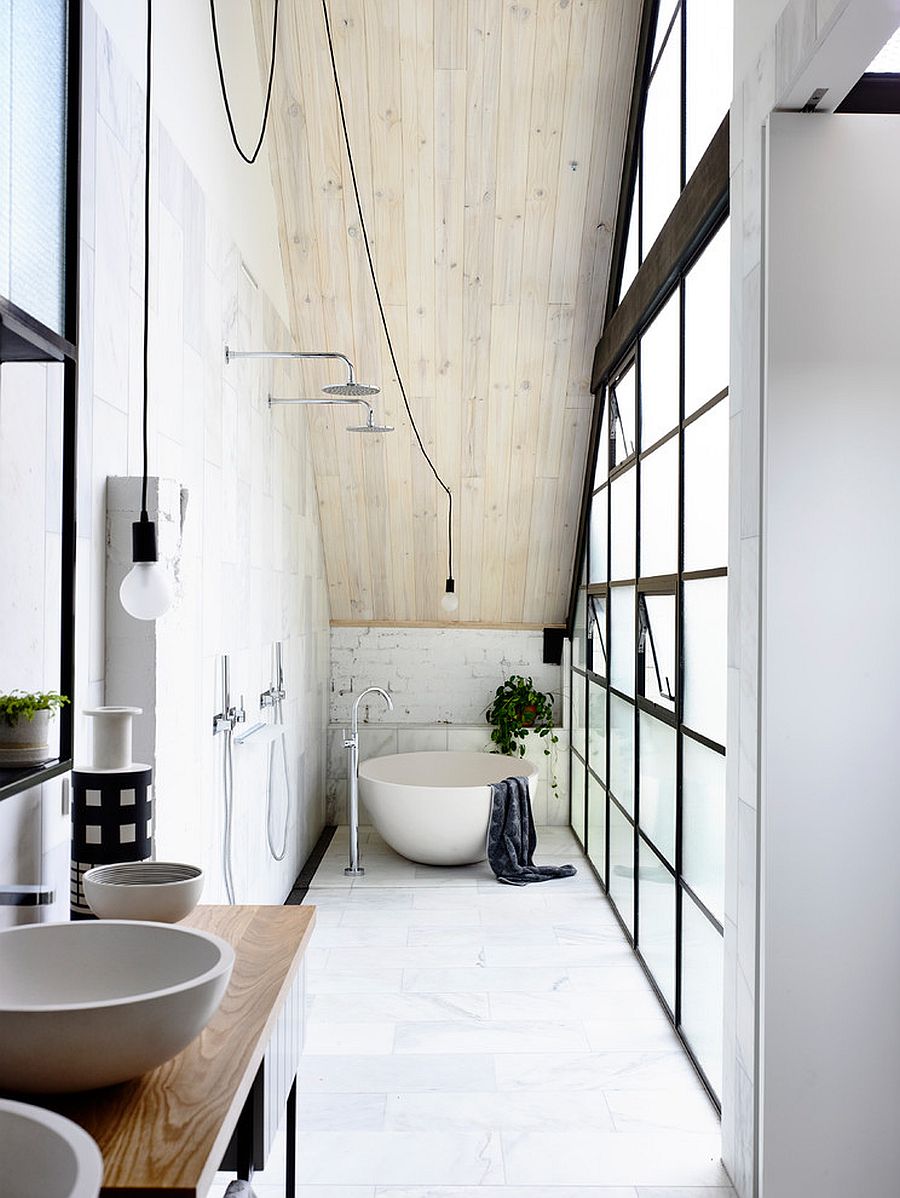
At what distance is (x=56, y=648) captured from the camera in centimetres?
182

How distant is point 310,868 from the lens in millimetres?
5094

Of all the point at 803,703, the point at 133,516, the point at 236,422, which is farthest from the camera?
the point at 236,422

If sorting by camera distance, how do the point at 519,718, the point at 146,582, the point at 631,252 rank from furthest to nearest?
1. the point at 519,718
2. the point at 631,252
3. the point at 146,582

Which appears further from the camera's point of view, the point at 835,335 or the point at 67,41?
the point at 835,335

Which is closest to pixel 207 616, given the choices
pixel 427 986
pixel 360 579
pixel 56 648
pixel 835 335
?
pixel 56 648

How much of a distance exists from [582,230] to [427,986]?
10.2 ft

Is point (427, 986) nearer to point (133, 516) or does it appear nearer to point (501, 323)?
point (133, 516)

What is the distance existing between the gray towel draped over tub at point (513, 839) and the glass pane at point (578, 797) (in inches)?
19.6

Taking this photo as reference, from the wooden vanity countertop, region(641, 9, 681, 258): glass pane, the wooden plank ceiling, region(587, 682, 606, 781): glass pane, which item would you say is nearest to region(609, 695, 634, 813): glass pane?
region(587, 682, 606, 781): glass pane

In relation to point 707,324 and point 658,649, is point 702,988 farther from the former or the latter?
point 707,324

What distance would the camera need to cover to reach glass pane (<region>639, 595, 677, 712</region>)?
3336 mm

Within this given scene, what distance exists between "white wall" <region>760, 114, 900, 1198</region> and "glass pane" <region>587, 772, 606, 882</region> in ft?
8.81

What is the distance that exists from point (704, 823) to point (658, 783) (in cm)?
63

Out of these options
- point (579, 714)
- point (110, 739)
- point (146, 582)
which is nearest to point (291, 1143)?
point (110, 739)
